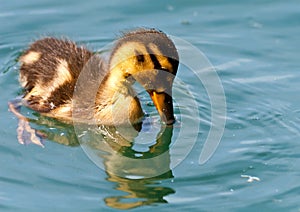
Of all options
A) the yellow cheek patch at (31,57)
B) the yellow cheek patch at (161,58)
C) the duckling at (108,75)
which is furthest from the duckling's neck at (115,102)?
the yellow cheek patch at (31,57)

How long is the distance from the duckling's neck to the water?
0.96 ft

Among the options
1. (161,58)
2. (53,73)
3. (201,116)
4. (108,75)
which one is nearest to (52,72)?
(53,73)

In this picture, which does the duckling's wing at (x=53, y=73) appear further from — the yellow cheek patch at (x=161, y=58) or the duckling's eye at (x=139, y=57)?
the yellow cheek patch at (x=161, y=58)

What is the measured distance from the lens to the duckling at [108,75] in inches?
202

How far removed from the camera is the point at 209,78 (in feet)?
20.6

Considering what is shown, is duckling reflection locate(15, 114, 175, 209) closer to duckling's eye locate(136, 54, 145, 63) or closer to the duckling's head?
the duckling's head

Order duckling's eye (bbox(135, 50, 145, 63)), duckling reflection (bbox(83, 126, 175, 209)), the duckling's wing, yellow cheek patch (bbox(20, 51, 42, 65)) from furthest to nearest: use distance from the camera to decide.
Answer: yellow cheek patch (bbox(20, 51, 42, 65)) < the duckling's wing < duckling's eye (bbox(135, 50, 145, 63)) < duckling reflection (bbox(83, 126, 175, 209))

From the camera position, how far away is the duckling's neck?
5.50 meters

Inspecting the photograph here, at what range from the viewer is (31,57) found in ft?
19.3

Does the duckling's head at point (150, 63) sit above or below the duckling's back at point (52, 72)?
below

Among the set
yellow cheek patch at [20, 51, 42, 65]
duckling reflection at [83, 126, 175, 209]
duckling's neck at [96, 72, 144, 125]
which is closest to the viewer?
duckling reflection at [83, 126, 175, 209]

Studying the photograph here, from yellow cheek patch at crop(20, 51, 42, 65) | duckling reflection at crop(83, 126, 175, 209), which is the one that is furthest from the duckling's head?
yellow cheek patch at crop(20, 51, 42, 65)

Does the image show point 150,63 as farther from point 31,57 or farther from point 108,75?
point 31,57

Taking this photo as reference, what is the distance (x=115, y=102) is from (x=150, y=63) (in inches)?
20.1
